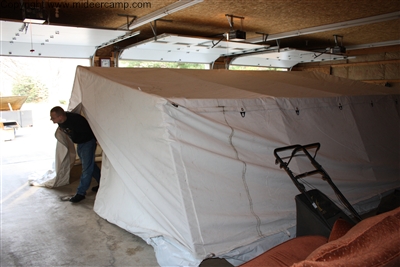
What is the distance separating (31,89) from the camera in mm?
11703

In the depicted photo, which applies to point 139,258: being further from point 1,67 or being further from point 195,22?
point 1,67

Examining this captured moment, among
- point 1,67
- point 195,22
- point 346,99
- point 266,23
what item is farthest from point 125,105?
point 1,67

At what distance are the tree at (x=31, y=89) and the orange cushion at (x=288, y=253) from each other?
11216 millimetres

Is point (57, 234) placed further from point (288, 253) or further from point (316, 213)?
point (316, 213)

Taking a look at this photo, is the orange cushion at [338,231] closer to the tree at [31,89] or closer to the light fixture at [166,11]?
the light fixture at [166,11]

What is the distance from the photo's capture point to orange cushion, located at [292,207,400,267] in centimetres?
106

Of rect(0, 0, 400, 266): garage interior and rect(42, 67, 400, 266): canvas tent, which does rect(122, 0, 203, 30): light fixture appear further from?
rect(42, 67, 400, 266): canvas tent

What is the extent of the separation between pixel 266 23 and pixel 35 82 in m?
8.79

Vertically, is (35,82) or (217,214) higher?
(35,82)

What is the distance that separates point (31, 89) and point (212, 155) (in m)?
10.9

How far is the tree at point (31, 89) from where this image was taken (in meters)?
11.1

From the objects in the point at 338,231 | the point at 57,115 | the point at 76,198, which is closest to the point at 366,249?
the point at 338,231

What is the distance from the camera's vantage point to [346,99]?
12.7 ft

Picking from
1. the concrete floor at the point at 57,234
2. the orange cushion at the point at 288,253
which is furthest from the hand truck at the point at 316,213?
the concrete floor at the point at 57,234
